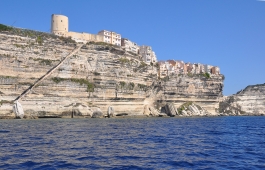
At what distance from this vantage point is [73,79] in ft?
172

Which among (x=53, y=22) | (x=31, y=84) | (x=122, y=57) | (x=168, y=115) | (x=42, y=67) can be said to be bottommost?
(x=168, y=115)

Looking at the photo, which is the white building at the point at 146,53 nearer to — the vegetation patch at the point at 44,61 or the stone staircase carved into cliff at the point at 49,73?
the stone staircase carved into cliff at the point at 49,73

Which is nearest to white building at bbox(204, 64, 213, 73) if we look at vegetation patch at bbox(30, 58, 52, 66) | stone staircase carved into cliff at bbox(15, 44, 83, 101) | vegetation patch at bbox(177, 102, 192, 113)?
vegetation patch at bbox(177, 102, 192, 113)

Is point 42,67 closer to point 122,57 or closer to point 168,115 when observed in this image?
point 122,57

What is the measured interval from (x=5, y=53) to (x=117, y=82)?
74.3 feet

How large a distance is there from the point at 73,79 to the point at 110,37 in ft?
91.8

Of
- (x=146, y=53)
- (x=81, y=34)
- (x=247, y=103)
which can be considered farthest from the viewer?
(x=247, y=103)

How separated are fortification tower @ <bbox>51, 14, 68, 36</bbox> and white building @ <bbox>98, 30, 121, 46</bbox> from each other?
1200 centimetres

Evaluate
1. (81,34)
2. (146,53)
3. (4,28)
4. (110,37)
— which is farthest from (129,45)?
(4,28)

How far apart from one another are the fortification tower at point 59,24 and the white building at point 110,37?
12.0 meters

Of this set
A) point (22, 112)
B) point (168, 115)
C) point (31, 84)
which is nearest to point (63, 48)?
point (31, 84)

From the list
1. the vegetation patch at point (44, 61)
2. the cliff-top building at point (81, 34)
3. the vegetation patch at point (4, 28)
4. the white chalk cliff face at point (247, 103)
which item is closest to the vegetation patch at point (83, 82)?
the vegetation patch at point (44, 61)

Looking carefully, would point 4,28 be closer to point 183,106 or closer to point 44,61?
point 44,61

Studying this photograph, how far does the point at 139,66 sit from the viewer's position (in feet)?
217
